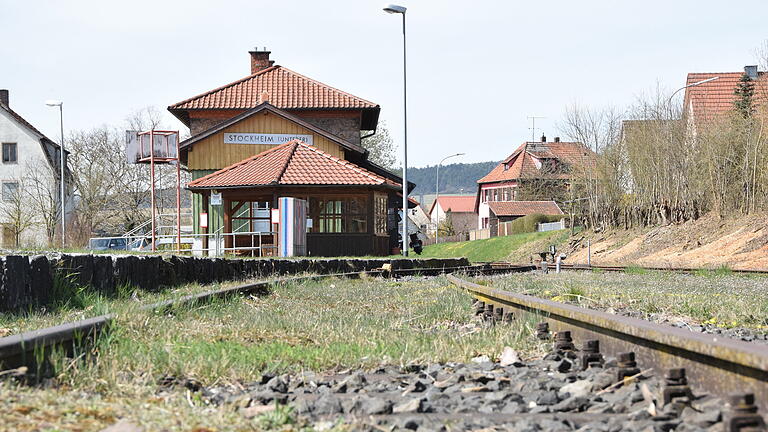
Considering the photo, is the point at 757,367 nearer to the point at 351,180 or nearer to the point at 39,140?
the point at 351,180

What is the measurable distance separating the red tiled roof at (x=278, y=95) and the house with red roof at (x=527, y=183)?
33096 mm

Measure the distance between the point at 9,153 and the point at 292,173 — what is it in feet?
146

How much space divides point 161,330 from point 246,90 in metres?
39.1

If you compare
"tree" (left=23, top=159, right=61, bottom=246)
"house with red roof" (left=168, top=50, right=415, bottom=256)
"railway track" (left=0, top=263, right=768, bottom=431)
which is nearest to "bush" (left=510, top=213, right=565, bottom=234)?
"house with red roof" (left=168, top=50, right=415, bottom=256)

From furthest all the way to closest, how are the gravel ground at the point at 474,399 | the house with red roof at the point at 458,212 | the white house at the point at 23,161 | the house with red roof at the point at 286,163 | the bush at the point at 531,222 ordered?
the house with red roof at the point at 458,212 → the bush at the point at 531,222 → the white house at the point at 23,161 → the house with red roof at the point at 286,163 → the gravel ground at the point at 474,399

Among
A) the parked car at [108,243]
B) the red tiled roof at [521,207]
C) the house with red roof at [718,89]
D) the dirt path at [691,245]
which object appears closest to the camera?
the dirt path at [691,245]

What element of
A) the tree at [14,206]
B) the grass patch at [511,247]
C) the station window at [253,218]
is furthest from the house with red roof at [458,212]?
the station window at [253,218]

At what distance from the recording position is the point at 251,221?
34406 mm

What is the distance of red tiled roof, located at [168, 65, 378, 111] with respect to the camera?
42.9 metres

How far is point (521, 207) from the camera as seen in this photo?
91.8m

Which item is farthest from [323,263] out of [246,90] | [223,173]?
[246,90]

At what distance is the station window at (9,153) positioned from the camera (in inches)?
2729

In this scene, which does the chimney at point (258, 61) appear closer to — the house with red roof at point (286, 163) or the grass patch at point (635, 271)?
the house with red roof at point (286, 163)

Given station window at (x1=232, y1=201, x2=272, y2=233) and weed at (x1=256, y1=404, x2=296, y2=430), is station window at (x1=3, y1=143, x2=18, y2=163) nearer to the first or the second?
station window at (x1=232, y1=201, x2=272, y2=233)
